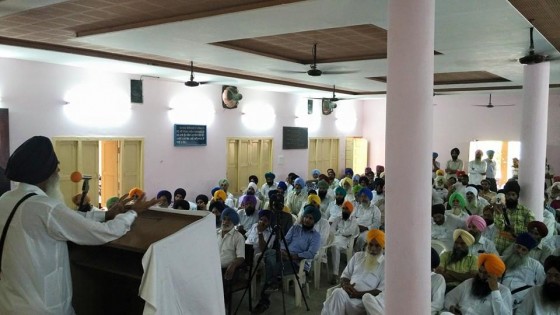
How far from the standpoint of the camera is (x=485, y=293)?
3.55m

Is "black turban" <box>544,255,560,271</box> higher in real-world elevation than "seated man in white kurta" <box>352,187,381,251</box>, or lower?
higher

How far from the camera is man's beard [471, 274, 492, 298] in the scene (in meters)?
3.55

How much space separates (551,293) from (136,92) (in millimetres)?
6693

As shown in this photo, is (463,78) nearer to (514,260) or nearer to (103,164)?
(514,260)

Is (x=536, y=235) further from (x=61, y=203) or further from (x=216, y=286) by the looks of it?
(x=61, y=203)

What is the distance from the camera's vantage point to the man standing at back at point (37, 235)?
200cm

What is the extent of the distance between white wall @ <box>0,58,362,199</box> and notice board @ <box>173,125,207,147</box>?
0.34 feet

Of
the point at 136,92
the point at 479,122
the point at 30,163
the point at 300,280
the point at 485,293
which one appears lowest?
the point at 300,280

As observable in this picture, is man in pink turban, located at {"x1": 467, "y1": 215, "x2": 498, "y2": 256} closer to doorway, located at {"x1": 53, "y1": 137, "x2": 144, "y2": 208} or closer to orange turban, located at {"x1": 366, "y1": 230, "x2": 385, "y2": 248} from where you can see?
orange turban, located at {"x1": 366, "y1": 230, "x2": 385, "y2": 248}

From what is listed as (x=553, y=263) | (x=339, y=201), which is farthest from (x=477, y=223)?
(x=339, y=201)

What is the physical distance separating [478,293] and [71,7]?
4156 millimetres

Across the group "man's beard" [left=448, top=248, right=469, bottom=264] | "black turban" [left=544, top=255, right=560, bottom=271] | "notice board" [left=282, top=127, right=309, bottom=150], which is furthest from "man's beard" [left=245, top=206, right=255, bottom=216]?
"notice board" [left=282, top=127, right=309, bottom=150]

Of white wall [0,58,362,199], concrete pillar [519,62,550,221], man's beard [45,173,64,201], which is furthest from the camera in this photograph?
white wall [0,58,362,199]

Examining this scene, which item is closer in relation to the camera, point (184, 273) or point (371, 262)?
point (184, 273)
